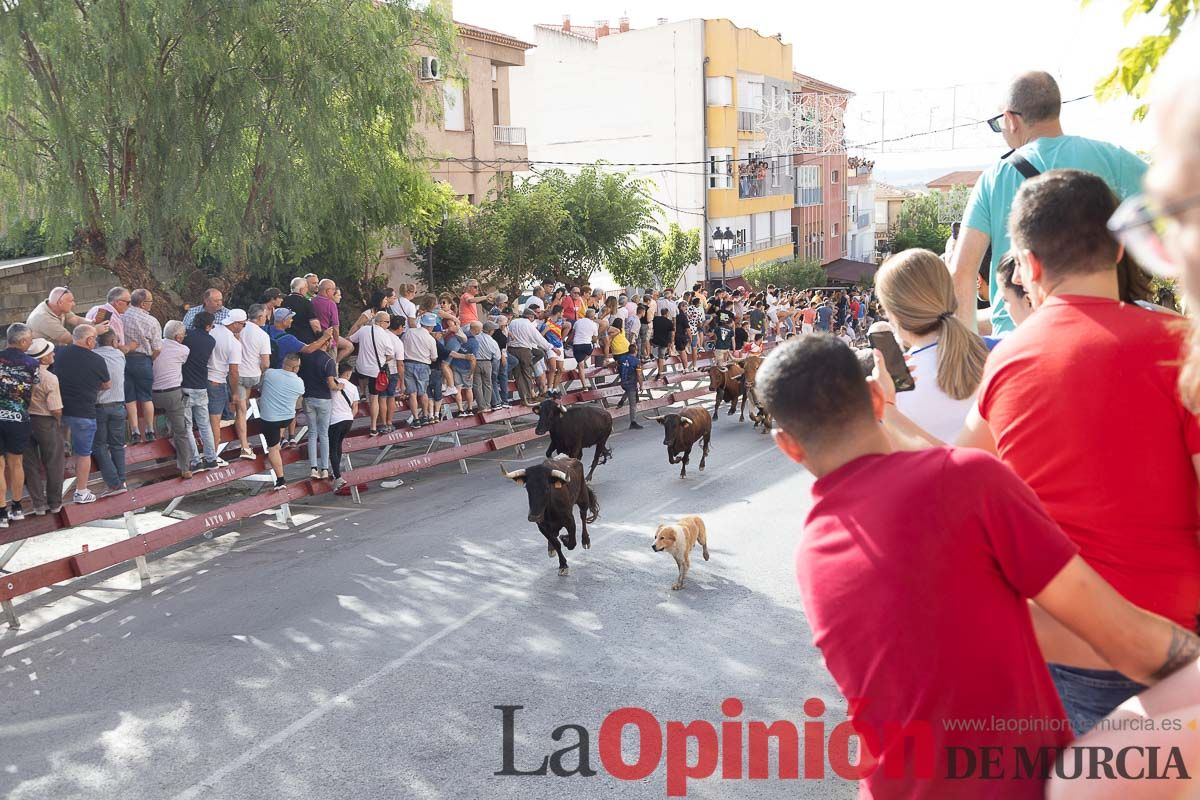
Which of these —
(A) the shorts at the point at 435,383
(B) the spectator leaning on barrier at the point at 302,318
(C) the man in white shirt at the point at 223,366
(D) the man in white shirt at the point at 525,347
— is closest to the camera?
(C) the man in white shirt at the point at 223,366

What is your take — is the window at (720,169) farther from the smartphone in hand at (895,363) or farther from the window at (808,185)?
the smartphone in hand at (895,363)

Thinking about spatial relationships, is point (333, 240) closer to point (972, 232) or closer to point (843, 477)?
point (972, 232)

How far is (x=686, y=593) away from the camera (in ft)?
32.5

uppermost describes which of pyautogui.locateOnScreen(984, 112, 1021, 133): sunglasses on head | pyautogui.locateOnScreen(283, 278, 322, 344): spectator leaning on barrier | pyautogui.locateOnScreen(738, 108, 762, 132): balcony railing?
pyautogui.locateOnScreen(738, 108, 762, 132): balcony railing

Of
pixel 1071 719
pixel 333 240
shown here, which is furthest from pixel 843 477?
pixel 333 240

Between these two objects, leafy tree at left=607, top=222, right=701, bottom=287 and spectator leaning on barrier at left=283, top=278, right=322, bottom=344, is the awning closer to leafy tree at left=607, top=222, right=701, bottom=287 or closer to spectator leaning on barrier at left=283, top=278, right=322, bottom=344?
leafy tree at left=607, top=222, right=701, bottom=287

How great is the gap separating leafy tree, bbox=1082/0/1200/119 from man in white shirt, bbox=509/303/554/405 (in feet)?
48.1

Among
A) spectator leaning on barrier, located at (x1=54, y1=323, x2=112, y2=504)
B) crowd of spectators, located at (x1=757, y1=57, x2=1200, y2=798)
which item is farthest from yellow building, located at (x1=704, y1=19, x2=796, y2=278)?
crowd of spectators, located at (x1=757, y1=57, x2=1200, y2=798)

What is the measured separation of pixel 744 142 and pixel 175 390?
4436 centimetres

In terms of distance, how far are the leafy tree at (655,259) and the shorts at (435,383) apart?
19.1m

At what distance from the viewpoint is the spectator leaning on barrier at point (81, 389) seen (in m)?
11.0

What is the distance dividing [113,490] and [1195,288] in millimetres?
12116

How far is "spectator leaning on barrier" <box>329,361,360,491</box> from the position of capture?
554 inches

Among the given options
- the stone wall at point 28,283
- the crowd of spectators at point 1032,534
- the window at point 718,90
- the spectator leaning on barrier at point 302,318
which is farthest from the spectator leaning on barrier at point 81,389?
the window at point 718,90
